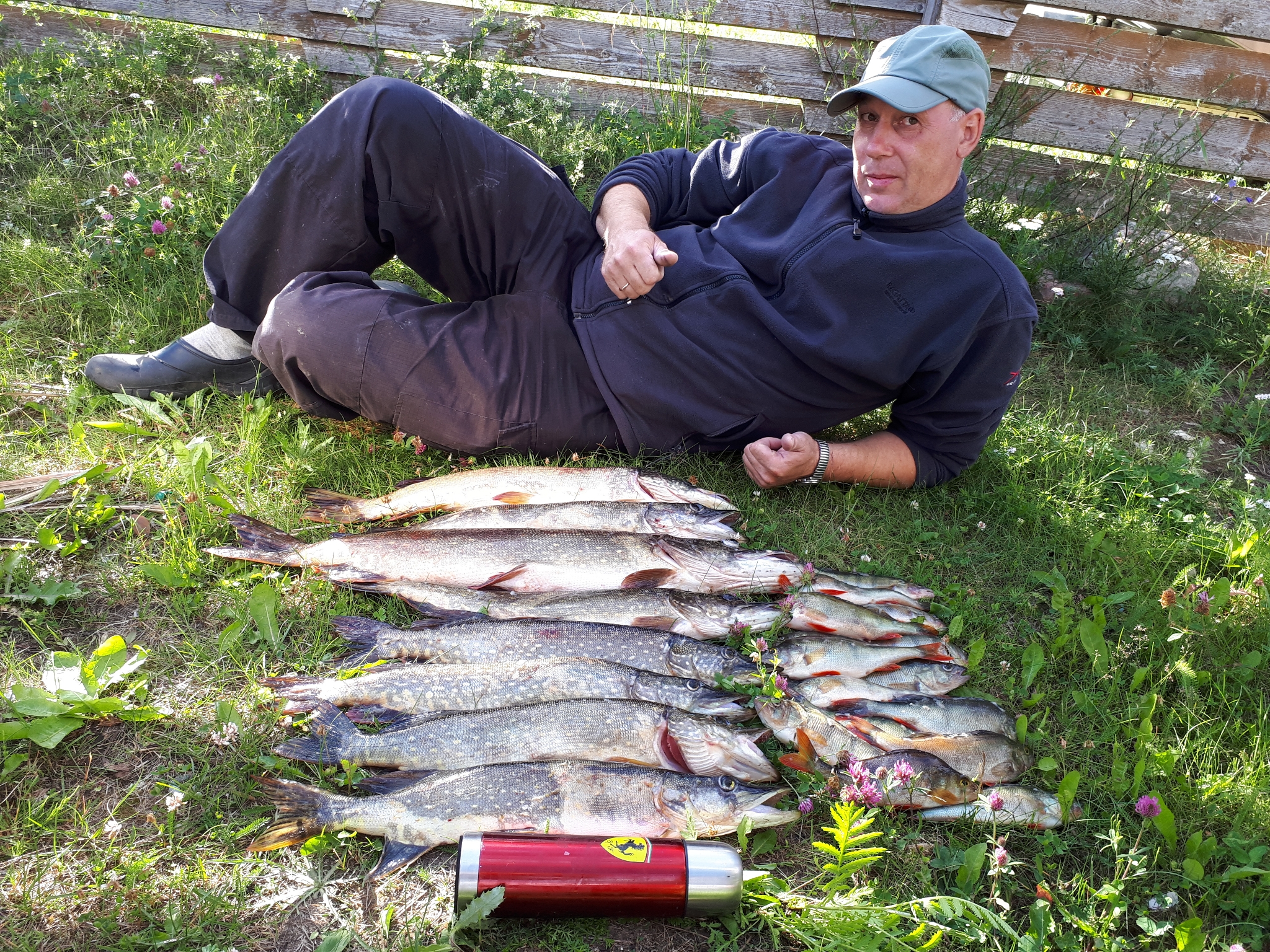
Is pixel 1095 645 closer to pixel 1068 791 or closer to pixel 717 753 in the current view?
pixel 1068 791

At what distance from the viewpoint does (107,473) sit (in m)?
3.22

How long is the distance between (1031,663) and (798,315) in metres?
1.59

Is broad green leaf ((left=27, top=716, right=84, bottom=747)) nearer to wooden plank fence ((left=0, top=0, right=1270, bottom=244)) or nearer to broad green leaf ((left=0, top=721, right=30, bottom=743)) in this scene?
broad green leaf ((left=0, top=721, right=30, bottom=743))

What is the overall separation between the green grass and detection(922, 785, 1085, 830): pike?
53 millimetres

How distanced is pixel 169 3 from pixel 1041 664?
689cm

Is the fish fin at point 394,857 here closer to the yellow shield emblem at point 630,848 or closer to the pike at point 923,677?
the yellow shield emblem at point 630,848

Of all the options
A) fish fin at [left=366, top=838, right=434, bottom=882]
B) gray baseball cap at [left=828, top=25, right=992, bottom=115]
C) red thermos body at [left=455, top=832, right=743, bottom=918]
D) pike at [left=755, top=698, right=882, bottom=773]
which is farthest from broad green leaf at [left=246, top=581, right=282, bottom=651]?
gray baseball cap at [left=828, top=25, right=992, bottom=115]

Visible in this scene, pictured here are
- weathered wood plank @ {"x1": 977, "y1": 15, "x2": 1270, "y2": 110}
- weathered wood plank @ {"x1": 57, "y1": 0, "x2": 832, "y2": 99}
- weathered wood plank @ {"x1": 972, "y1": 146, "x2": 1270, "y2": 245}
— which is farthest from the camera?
weathered wood plank @ {"x1": 57, "y1": 0, "x2": 832, "y2": 99}

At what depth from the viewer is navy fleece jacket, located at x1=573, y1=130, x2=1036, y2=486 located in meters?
3.05

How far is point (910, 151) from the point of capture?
294 centimetres

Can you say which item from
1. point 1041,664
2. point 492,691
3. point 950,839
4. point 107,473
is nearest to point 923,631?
point 1041,664

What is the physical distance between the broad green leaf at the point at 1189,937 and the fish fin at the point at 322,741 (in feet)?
7.79

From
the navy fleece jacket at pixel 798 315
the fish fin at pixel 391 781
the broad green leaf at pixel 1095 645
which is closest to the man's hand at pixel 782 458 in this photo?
the navy fleece jacket at pixel 798 315

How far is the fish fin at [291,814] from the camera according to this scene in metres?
2.19
